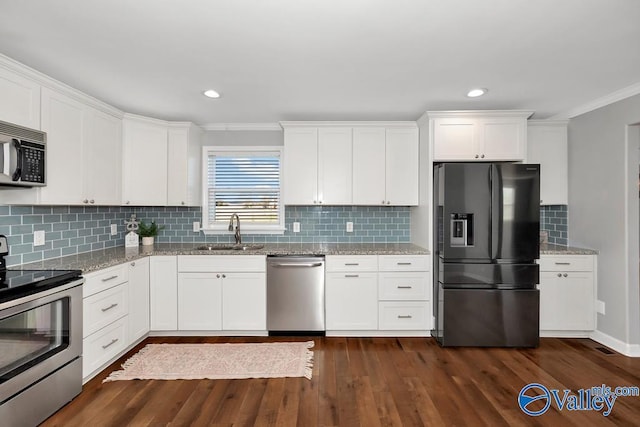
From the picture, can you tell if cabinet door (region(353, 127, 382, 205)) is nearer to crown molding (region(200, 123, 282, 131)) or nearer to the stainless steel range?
crown molding (region(200, 123, 282, 131))

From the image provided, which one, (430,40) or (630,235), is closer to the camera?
(430,40)

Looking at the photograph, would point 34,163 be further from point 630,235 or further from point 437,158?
point 630,235

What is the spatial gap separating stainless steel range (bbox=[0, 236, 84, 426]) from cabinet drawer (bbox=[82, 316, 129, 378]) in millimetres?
109

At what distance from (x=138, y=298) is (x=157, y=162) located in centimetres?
140

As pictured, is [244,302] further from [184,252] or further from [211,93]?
[211,93]

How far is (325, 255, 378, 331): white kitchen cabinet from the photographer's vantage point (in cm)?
328

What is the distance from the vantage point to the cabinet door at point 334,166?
3.57 metres

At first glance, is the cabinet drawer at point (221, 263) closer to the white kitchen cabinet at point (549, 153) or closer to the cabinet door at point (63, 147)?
the cabinet door at point (63, 147)

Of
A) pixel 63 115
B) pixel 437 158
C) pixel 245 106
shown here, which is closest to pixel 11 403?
pixel 63 115

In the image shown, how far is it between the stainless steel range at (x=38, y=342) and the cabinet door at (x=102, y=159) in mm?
787

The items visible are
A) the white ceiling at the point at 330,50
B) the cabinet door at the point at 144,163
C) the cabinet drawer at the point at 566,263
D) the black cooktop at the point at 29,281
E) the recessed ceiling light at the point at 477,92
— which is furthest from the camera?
the cabinet door at the point at 144,163

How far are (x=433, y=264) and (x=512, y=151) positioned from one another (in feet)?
4.52

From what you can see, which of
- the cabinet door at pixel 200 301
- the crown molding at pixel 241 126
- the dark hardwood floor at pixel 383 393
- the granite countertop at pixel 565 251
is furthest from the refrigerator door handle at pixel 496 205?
the cabinet door at pixel 200 301

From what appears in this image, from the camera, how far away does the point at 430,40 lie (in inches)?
77.9
